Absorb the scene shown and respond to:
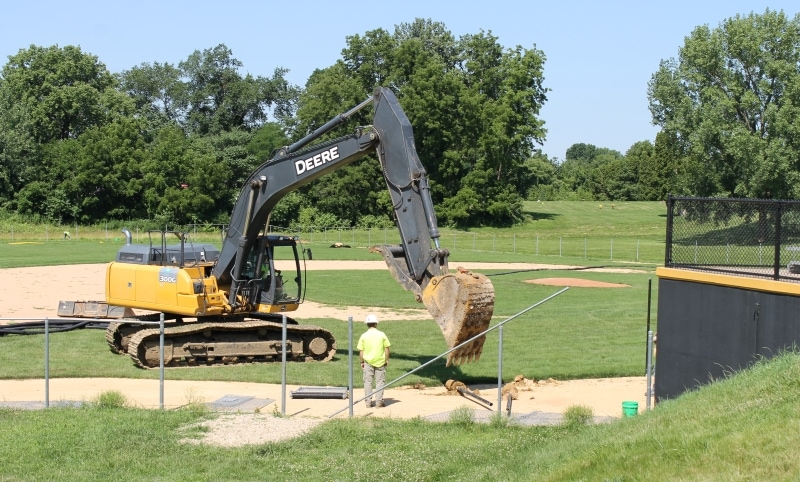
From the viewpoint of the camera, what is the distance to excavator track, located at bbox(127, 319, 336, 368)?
22.8 metres

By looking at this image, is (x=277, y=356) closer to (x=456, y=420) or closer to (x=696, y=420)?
(x=456, y=420)

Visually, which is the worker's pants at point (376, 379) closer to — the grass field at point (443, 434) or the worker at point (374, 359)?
the worker at point (374, 359)

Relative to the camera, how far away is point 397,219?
65.5ft

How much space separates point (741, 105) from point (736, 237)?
54926 mm

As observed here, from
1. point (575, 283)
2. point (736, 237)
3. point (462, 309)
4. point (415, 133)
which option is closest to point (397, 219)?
point (462, 309)

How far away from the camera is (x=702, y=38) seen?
7106 cm

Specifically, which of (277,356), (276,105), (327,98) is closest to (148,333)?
(277,356)

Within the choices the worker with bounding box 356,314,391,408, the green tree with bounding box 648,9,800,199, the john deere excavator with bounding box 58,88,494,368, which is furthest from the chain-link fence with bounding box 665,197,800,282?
the green tree with bounding box 648,9,800,199

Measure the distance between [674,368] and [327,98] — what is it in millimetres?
77117

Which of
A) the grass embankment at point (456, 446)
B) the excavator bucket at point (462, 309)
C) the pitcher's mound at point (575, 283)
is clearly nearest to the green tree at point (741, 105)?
the pitcher's mound at point (575, 283)

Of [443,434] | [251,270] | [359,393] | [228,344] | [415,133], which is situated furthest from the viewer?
[415,133]

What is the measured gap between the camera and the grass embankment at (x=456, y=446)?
10102 millimetres

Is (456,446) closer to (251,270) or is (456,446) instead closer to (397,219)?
(397,219)

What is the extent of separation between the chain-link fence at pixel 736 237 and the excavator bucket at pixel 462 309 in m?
3.35
